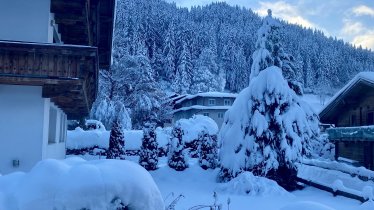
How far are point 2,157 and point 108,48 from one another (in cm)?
996

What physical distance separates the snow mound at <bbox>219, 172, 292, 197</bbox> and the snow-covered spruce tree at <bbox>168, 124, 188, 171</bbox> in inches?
287

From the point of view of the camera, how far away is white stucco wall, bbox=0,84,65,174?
34.9 ft

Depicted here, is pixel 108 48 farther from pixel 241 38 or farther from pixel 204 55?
pixel 241 38

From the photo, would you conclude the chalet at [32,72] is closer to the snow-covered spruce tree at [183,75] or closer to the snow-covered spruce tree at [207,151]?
the snow-covered spruce tree at [207,151]

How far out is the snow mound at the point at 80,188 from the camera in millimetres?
3455

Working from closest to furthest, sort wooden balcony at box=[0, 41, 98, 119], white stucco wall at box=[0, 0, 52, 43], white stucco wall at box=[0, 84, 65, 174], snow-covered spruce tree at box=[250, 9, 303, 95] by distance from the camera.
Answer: wooden balcony at box=[0, 41, 98, 119]
white stucco wall at box=[0, 84, 65, 174]
white stucco wall at box=[0, 0, 52, 43]
snow-covered spruce tree at box=[250, 9, 303, 95]

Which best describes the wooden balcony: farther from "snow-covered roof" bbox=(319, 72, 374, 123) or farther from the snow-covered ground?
the snow-covered ground

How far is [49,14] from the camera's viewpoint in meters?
10.9

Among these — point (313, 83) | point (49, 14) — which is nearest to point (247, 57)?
point (313, 83)

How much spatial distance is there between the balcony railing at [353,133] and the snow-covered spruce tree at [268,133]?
5.06 meters

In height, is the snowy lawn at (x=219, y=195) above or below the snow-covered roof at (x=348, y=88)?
below

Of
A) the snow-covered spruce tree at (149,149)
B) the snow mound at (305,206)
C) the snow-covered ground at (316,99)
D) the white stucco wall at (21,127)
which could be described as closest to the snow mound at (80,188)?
the snow mound at (305,206)

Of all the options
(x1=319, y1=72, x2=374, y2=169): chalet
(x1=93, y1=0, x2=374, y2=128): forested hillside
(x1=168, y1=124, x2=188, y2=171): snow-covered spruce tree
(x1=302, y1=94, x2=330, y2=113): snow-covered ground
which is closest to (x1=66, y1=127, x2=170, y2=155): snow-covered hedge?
(x1=168, y1=124, x2=188, y2=171): snow-covered spruce tree

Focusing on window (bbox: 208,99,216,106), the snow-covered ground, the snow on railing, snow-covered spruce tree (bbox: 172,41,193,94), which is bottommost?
the snow on railing
